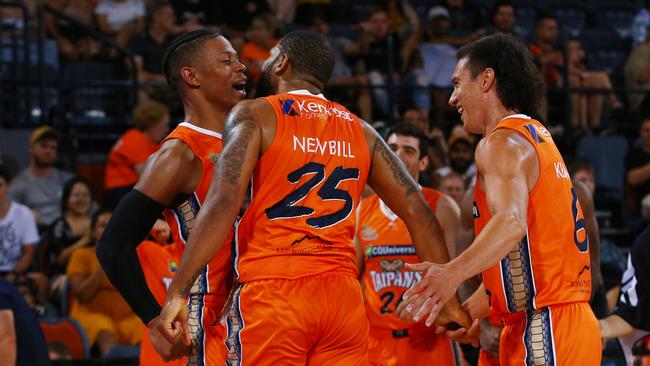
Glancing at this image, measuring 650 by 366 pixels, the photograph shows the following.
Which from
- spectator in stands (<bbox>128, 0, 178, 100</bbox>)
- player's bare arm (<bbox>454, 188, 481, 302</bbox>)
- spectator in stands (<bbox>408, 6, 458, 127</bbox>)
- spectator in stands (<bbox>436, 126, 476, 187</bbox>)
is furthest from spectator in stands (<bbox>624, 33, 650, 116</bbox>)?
player's bare arm (<bbox>454, 188, 481, 302</bbox>)

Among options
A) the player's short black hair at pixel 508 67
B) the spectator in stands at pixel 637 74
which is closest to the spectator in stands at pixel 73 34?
the spectator in stands at pixel 637 74

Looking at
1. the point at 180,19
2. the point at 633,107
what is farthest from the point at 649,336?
the point at 180,19

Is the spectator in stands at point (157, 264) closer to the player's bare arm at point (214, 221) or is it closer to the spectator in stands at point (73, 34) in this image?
the player's bare arm at point (214, 221)

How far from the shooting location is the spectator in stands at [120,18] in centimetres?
1170

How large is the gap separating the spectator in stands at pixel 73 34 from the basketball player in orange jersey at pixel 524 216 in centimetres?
772

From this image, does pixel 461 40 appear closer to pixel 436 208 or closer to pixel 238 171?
pixel 436 208

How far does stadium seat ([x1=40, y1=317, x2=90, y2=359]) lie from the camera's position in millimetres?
7680

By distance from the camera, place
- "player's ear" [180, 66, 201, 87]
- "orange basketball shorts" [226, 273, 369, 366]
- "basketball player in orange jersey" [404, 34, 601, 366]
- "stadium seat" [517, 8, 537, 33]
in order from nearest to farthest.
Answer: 1. "basketball player in orange jersey" [404, 34, 601, 366]
2. "orange basketball shorts" [226, 273, 369, 366]
3. "player's ear" [180, 66, 201, 87]
4. "stadium seat" [517, 8, 537, 33]

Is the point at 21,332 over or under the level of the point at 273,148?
under

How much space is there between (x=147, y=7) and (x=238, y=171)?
805cm

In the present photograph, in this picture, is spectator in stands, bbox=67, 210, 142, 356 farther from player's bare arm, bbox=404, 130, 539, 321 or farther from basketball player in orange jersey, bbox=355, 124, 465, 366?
player's bare arm, bbox=404, 130, 539, 321

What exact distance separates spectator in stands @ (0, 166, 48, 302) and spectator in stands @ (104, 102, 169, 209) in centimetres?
100

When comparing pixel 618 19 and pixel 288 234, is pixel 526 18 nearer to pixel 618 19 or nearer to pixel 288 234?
pixel 618 19

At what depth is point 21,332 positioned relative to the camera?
553cm
